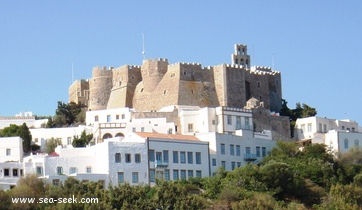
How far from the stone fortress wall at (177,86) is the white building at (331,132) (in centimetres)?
523

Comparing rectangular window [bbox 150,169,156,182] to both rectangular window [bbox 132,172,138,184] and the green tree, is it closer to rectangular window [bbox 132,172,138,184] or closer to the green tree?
rectangular window [bbox 132,172,138,184]

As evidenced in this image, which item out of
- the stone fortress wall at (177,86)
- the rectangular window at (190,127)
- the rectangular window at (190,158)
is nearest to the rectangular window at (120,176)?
the rectangular window at (190,158)

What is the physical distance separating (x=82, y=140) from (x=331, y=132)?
59.0 feet

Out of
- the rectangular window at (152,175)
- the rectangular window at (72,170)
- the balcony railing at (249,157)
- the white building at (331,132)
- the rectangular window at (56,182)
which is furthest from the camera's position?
the white building at (331,132)

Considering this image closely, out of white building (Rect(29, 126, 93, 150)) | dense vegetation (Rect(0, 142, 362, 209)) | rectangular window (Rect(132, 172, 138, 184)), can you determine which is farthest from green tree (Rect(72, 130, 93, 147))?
dense vegetation (Rect(0, 142, 362, 209))

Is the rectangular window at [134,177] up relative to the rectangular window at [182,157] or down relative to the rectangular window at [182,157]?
down

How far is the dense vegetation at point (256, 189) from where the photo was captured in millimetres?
62531

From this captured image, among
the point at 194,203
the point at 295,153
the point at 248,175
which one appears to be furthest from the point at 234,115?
the point at 194,203

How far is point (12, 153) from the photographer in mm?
77812

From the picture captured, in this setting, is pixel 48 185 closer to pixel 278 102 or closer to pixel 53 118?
pixel 53 118

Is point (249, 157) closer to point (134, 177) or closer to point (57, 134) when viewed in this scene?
point (134, 177)

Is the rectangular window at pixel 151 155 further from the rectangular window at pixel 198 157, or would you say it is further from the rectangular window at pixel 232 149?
the rectangular window at pixel 232 149

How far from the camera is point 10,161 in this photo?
2980 inches

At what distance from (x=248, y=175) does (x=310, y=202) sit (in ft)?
14.5
